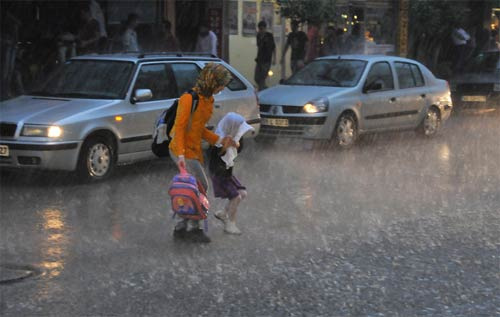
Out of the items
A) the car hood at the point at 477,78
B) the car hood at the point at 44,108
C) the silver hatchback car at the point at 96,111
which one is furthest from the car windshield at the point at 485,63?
the car hood at the point at 44,108

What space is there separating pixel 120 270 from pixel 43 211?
2.47 m

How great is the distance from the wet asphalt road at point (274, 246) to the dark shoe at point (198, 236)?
0.10 metres

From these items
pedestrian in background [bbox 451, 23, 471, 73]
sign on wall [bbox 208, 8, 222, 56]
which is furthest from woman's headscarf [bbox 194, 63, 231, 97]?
pedestrian in background [bbox 451, 23, 471, 73]

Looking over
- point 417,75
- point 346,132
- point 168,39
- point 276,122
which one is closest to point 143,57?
point 276,122

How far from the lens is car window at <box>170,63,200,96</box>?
11.1m

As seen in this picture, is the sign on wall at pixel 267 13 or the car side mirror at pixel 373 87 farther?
the sign on wall at pixel 267 13

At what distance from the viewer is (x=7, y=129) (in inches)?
371

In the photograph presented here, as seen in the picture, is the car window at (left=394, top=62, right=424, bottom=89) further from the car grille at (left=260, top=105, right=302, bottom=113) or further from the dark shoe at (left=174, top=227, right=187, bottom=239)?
the dark shoe at (left=174, top=227, right=187, bottom=239)

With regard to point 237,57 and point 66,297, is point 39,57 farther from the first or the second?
point 66,297

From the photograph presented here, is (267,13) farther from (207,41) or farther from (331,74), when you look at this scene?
(331,74)

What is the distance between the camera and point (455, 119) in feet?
60.6

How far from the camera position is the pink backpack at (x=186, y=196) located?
22.5 ft

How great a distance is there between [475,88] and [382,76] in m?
5.65

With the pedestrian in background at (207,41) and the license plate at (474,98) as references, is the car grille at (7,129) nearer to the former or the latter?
the pedestrian in background at (207,41)
